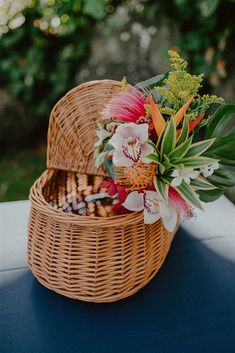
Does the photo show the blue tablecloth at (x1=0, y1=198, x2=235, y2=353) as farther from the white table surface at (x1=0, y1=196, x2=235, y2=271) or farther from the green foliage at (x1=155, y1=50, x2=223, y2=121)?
the green foliage at (x1=155, y1=50, x2=223, y2=121)

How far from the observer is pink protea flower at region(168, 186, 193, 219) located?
40.3 inches

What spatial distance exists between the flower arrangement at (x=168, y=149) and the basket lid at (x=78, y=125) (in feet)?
0.94

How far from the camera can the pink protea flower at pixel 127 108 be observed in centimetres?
105

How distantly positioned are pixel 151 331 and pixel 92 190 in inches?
14.7

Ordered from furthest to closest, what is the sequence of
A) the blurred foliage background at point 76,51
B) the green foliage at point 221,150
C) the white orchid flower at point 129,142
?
the blurred foliage background at point 76,51
the green foliage at point 221,150
the white orchid flower at point 129,142

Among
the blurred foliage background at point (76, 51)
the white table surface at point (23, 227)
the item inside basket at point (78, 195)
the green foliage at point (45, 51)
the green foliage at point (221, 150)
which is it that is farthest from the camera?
the green foliage at point (45, 51)

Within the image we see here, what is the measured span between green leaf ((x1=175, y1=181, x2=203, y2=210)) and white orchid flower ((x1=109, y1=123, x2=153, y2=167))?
0.10 meters

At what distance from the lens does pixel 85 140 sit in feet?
4.71

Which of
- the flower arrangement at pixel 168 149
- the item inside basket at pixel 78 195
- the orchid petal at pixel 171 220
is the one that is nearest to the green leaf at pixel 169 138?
the flower arrangement at pixel 168 149

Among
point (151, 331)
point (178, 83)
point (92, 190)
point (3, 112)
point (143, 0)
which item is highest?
point (178, 83)

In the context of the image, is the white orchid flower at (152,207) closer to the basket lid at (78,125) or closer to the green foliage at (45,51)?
the basket lid at (78,125)

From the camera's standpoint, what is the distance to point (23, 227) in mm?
1429

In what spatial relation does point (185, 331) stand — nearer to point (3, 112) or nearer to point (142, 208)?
point (142, 208)

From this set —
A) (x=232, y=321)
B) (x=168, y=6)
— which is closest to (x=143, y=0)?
(x=168, y=6)
